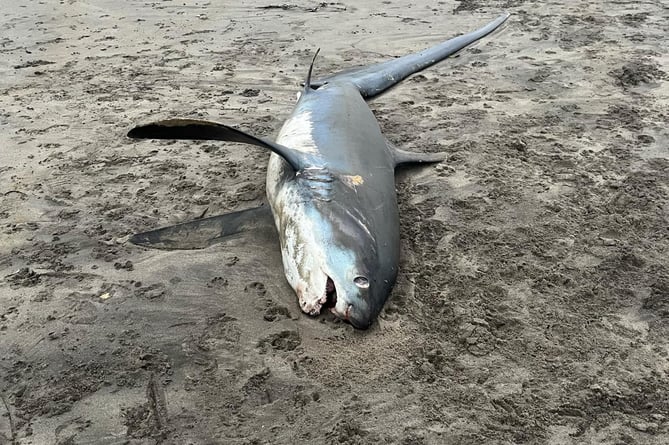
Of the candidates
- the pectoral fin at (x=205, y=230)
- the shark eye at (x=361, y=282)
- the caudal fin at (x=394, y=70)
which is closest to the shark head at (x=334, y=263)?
the shark eye at (x=361, y=282)

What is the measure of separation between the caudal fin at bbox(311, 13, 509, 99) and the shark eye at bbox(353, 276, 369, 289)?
253cm

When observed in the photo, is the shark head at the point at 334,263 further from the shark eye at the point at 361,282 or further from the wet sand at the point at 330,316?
the wet sand at the point at 330,316

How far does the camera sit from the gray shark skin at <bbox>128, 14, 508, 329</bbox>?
2551 mm

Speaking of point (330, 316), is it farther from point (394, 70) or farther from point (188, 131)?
point (394, 70)

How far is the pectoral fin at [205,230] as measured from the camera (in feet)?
10.2

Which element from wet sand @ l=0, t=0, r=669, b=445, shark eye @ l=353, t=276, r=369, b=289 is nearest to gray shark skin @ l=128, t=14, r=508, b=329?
shark eye @ l=353, t=276, r=369, b=289

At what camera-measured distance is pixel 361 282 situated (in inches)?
98.0

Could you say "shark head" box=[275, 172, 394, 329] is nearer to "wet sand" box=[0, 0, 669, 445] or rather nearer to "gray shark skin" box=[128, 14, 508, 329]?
"gray shark skin" box=[128, 14, 508, 329]

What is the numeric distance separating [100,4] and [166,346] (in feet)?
21.0

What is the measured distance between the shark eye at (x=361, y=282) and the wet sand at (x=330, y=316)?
25 cm

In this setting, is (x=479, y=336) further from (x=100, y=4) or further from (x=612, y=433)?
(x=100, y=4)

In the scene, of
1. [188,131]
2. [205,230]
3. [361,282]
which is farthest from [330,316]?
[188,131]

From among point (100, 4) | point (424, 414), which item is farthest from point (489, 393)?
point (100, 4)

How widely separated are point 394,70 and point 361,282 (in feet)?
10.5
